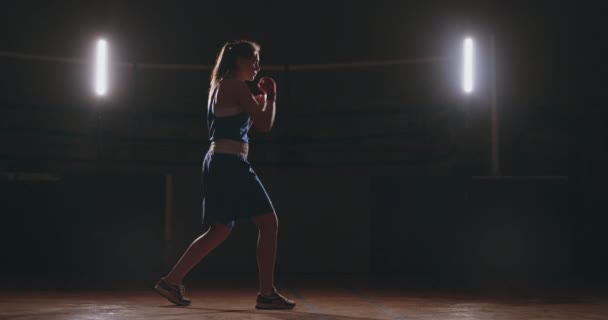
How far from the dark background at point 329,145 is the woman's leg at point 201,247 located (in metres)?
1.13

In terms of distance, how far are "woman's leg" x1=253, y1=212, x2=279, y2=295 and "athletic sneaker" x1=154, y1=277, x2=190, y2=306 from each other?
13.8 inches

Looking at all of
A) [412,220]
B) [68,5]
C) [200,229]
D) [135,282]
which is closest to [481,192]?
[412,220]

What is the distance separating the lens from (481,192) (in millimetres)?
5836

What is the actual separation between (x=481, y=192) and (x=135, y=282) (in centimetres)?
222

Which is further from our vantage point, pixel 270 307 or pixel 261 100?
pixel 261 100

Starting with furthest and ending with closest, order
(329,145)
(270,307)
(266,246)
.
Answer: (329,145), (266,246), (270,307)

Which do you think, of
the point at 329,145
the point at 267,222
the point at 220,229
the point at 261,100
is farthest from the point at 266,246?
the point at 329,145

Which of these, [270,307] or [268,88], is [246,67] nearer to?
[268,88]

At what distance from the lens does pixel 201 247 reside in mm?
3934

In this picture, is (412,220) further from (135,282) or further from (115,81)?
(115,81)

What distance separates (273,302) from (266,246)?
0.24 metres

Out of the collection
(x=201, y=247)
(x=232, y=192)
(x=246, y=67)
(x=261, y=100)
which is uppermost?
(x=246, y=67)

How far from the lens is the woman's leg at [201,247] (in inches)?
154

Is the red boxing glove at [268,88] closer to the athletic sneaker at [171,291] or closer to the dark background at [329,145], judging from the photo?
the athletic sneaker at [171,291]
